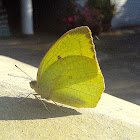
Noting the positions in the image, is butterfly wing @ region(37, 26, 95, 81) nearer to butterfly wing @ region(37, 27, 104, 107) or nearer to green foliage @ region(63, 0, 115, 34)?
butterfly wing @ region(37, 27, 104, 107)

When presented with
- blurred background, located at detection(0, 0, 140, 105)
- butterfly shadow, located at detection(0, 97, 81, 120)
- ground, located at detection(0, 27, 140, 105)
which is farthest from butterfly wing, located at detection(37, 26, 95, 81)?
blurred background, located at detection(0, 0, 140, 105)

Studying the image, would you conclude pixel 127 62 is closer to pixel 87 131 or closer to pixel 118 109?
pixel 118 109

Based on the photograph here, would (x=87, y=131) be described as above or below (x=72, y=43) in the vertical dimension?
below

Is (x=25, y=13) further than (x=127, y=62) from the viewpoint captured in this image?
Yes

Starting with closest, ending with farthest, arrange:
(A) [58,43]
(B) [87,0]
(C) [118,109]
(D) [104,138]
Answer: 1. (D) [104,138]
2. (A) [58,43]
3. (C) [118,109]
4. (B) [87,0]

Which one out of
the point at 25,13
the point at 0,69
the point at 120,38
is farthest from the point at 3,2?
the point at 0,69

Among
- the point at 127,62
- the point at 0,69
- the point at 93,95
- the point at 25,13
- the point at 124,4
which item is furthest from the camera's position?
the point at 124,4
